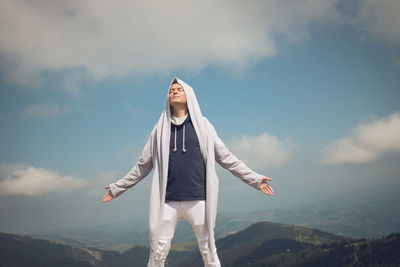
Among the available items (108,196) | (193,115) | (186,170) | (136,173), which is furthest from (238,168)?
(108,196)

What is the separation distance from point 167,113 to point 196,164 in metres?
1.21

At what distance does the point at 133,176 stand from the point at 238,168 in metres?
2.17

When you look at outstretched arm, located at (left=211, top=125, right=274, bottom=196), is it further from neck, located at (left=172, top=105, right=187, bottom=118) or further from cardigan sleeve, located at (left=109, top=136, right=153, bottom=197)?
cardigan sleeve, located at (left=109, top=136, right=153, bottom=197)

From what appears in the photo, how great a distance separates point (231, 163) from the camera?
20.0 ft

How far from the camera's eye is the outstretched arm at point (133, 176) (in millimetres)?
6156

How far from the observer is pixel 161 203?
215 inches

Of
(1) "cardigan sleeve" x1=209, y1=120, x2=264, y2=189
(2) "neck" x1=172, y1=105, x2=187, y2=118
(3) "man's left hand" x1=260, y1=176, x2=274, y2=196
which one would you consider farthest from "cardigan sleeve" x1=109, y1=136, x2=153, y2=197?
(3) "man's left hand" x1=260, y1=176, x2=274, y2=196

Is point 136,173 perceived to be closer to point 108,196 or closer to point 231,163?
point 108,196

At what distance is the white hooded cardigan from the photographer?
17.8ft

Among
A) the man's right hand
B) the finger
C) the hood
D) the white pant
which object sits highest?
the hood

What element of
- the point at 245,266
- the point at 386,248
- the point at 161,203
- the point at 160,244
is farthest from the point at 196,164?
the point at 245,266

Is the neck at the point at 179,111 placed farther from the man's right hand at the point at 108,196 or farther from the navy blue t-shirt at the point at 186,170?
the man's right hand at the point at 108,196

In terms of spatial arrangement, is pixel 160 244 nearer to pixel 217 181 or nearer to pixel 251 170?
pixel 217 181

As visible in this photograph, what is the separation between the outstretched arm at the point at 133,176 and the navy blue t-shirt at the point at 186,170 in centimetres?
65
